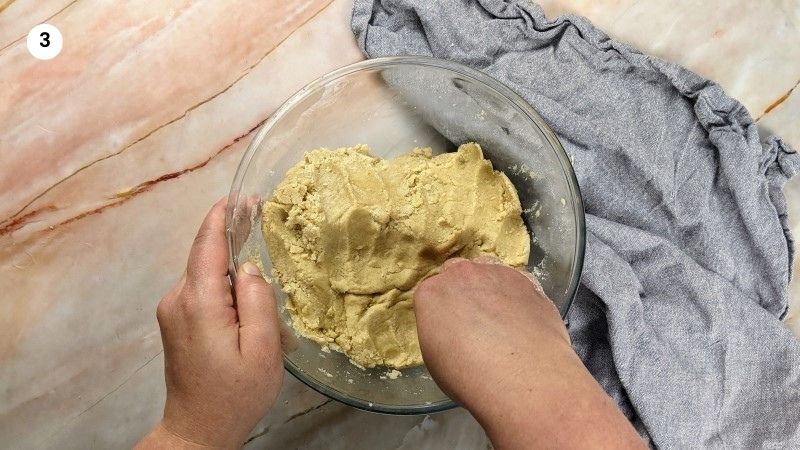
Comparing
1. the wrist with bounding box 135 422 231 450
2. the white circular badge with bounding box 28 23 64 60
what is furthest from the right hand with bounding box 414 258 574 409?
the white circular badge with bounding box 28 23 64 60

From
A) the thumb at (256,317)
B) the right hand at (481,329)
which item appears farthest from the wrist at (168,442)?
the right hand at (481,329)

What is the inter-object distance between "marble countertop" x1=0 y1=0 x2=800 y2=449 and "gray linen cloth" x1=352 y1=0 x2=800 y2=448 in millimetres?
64

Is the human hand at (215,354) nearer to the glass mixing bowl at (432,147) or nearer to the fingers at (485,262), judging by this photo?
the glass mixing bowl at (432,147)

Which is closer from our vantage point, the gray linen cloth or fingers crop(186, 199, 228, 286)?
fingers crop(186, 199, 228, 286)

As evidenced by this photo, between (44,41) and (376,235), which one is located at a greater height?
(44,41)

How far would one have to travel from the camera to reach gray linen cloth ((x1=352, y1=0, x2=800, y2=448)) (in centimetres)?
79

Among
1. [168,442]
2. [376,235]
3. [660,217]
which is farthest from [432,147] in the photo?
[168,442]

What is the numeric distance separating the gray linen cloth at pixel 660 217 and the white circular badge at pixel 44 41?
42 centimetres

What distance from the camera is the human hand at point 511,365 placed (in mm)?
505

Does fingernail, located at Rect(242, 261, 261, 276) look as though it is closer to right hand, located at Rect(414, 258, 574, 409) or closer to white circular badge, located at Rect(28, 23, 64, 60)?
right hand, located at Rect(414, 258, 574, 409)

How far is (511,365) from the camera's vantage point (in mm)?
532

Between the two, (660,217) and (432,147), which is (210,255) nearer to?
(432,147)

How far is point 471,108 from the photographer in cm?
79

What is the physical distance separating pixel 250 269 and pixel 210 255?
51 mm
